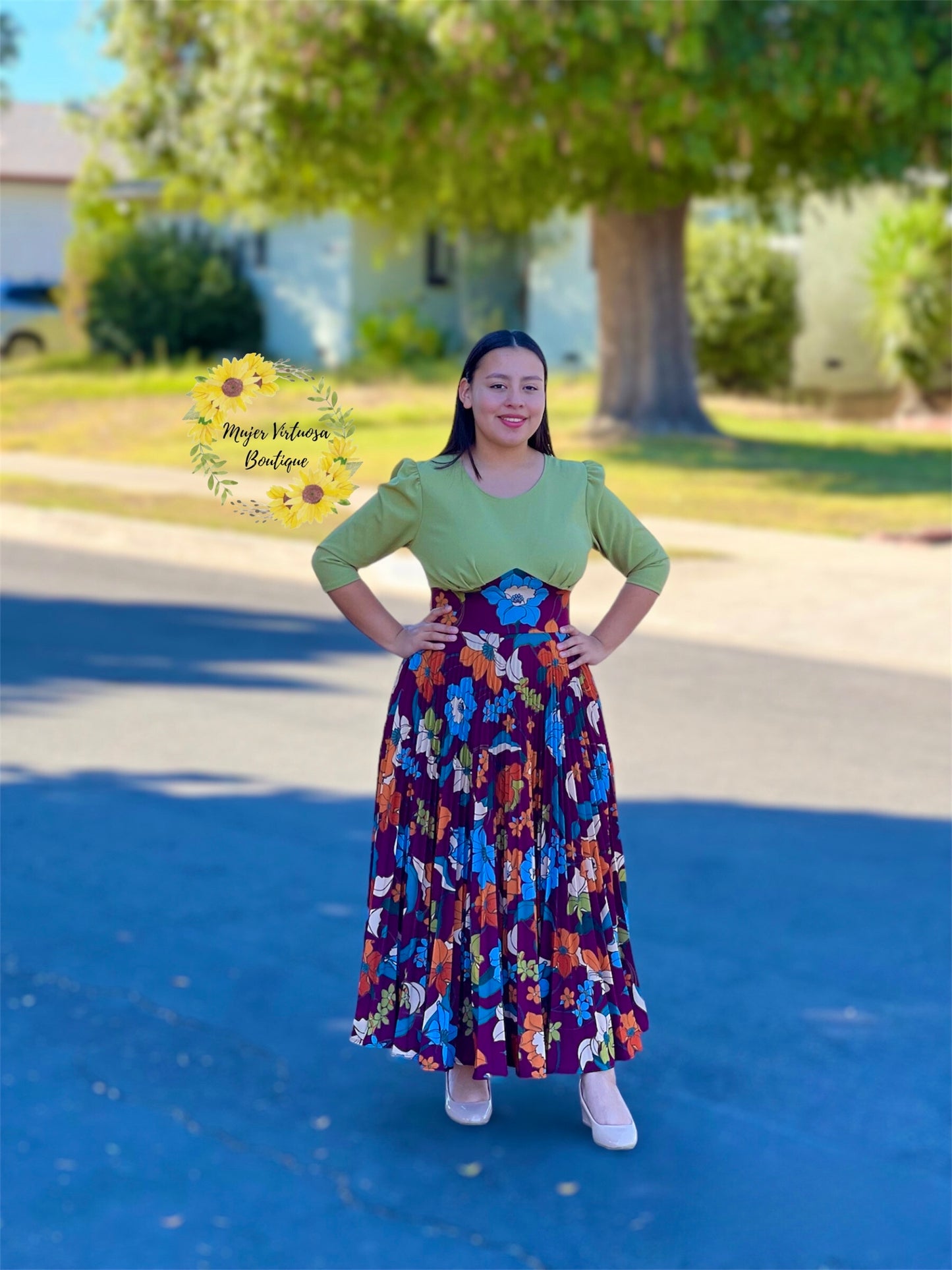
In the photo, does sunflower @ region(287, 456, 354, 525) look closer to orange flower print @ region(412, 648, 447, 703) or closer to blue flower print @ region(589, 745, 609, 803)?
orange flower print @ region(412, 648, 447, 703)

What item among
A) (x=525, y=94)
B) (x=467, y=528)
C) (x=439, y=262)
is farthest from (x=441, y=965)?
(x=439, y=262)

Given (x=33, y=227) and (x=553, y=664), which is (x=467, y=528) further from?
(x=33, y=227)

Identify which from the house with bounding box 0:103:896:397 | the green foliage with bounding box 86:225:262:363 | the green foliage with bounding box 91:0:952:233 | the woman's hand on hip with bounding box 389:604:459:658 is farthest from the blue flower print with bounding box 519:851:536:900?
the green foliage with bounding box 86:225:262:363

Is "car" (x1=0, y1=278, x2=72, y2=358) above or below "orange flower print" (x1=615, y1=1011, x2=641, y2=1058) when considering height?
above

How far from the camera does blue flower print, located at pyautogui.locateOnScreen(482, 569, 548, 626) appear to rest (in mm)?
3678

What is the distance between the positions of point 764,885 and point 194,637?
5.27 metres

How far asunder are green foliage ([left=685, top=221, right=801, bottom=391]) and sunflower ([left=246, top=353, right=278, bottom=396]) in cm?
2517

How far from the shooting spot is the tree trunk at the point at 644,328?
22516 millimetres

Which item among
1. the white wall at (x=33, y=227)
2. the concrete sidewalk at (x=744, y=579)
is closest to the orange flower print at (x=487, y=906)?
the concrete sidewalk at (x=744, y=579)

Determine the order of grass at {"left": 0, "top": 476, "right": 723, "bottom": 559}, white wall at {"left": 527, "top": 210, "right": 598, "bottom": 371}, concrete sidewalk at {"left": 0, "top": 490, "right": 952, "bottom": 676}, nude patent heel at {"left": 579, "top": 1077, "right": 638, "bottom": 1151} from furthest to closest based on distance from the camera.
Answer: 1. white wall at {"left": 527, "top": 210, "right": 598, "bottom": 371}
2. grass at {"left": 0, "top": 476, "right": 723, "bottom": 559}
3. concrete sidewalk at {"left": 0, "top": 490, "right": 952, "bottom": 676}
4. nude patent heel at {"left": 579, "top": 1077, "right": 638, "bottom": 1151}

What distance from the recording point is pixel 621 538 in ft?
12.6

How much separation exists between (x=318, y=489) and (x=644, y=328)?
19.7 meters

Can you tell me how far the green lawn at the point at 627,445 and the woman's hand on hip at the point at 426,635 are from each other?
1170 centimetres

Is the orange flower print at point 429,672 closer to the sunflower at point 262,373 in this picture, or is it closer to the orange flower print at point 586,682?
the orange flower print at point 586,682
